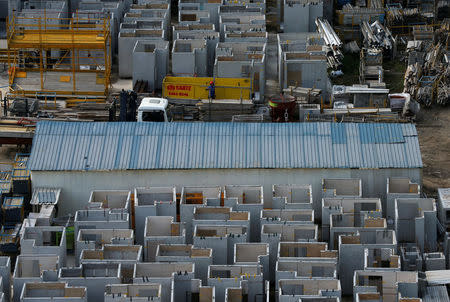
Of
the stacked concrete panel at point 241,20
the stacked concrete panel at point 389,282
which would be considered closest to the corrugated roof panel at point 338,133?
the stacked concrete panel at point 389,282

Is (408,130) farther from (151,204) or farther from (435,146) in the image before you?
(151,204)

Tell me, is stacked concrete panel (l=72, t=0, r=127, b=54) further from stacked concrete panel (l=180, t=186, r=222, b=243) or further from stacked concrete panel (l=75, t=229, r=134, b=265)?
stacked concrete panel (l=75, t=229, r=134, b=265)

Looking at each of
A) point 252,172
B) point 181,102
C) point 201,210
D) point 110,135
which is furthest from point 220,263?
point 181,102

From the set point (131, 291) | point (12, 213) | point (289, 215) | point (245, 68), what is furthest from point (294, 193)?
point (245, 68)

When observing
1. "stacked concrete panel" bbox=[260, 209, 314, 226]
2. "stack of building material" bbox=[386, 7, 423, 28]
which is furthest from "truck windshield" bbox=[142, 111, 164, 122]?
"stack of building material" bbox=[386, 7, 423, 28]

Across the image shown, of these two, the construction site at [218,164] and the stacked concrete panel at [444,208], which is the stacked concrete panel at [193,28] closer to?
the construction site at [218,164]

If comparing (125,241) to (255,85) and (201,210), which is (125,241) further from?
(255,85)

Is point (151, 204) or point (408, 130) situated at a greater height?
point (408, 130)

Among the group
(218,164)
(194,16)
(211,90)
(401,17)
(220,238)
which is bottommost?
(220,238)

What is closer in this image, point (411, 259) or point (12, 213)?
point (411, 259)
